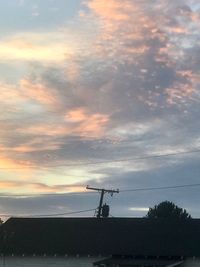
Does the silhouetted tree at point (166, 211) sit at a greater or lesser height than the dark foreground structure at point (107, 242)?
greater

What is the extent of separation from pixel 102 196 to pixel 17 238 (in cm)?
1092

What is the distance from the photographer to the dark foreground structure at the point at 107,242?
34344 mm

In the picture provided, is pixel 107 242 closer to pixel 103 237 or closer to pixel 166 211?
pixel 103 237

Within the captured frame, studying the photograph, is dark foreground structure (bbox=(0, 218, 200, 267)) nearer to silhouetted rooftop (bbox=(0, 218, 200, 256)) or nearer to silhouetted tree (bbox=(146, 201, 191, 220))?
silhouetted rooftop (bbox=(0, 218, 200, 256))

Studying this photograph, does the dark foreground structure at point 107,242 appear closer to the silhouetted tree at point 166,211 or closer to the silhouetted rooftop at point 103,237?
the silhouetted rooftop at point 103,237

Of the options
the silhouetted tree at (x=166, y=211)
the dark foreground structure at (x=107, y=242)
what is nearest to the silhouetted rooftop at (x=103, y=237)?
the dark foreground structure at (x=107, y=242)

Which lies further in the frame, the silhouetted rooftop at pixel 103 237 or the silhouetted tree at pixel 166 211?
the silhouetted tree at pixel 166 211

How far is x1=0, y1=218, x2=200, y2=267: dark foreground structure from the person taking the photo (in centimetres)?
3434

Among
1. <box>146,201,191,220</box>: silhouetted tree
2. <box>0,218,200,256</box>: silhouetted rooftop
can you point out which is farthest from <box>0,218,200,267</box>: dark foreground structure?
<box>146,201,191,220</box>: silhouetted tree

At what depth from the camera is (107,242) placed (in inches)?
1453

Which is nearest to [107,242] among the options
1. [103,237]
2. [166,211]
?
[103,237]

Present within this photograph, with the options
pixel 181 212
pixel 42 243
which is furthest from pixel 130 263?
pixel 181 212

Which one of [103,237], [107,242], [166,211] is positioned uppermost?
[166,211]

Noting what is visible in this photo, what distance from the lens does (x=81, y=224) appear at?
1586 inches
